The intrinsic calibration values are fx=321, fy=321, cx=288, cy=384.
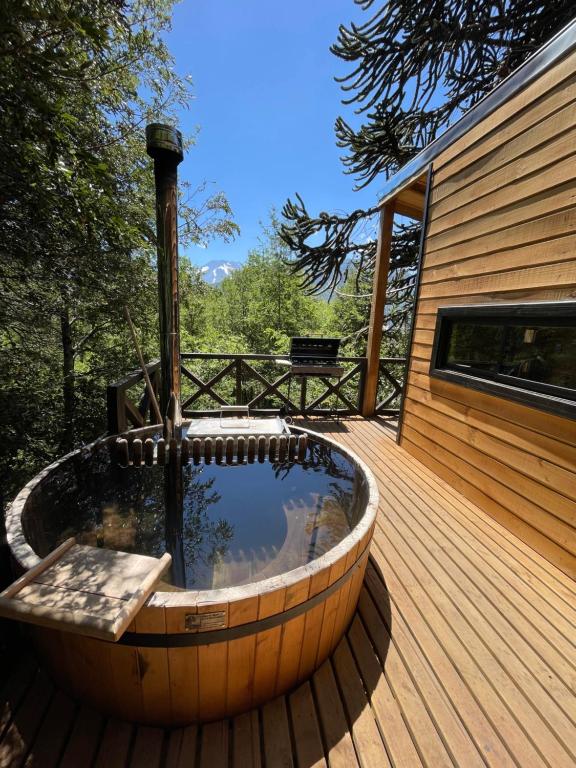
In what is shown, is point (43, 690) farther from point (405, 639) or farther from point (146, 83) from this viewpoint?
point (146, 83)

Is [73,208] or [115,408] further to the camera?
[115,408]

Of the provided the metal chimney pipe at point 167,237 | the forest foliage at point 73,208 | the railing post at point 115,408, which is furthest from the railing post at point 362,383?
the metal chimney pipe at point 167,237

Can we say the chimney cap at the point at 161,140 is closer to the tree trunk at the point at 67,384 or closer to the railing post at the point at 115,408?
the railing post at the point at 115,408

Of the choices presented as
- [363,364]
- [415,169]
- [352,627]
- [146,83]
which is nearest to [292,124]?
[146,83]

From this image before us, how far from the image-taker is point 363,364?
17.7 ft

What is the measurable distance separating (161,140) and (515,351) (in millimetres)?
2772

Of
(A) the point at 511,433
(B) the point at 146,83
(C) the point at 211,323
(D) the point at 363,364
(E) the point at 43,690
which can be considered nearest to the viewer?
(E) the point at 43,690

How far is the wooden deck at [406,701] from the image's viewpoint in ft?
3.85

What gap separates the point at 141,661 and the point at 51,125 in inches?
97.6

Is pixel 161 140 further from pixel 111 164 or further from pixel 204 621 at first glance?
pixel 111 164

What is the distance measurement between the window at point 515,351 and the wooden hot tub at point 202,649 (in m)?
1.92

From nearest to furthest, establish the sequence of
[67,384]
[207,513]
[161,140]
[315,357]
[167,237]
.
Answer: [161,140], [167,237], [207,513], [315,357], [67,384]

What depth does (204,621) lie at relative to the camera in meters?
1.11

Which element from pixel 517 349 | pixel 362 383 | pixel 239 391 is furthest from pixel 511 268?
pixel 239 391
